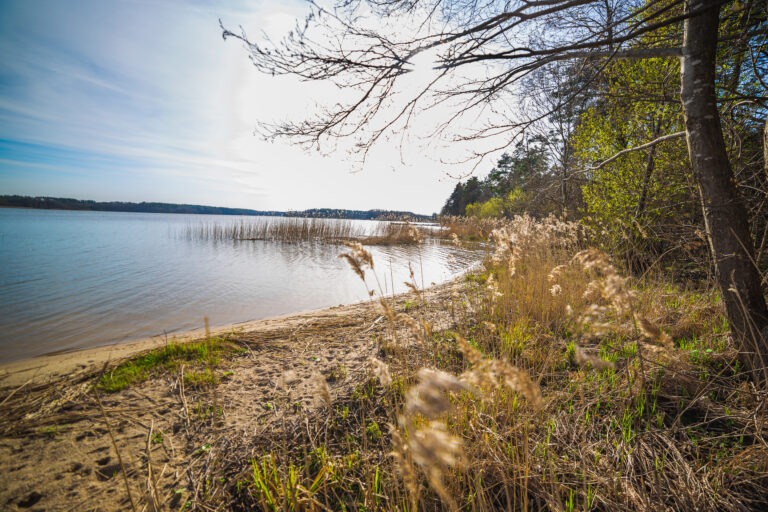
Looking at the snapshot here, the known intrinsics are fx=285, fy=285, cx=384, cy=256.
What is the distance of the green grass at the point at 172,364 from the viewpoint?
2742 millimetres

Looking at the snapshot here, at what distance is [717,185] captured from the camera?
7.45ft

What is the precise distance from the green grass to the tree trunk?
4.36 m

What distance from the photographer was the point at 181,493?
1.63 m

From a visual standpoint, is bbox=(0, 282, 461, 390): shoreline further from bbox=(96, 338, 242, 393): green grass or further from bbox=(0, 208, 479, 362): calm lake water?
bbox=(0, 208, 479, 362): calm lake water

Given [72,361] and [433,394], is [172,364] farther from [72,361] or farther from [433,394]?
[433,394]

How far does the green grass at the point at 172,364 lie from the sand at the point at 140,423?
13cm

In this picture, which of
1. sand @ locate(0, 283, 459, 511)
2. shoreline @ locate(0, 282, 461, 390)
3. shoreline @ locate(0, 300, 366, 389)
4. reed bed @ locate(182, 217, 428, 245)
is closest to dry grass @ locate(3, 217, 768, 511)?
sand @ locate(0, 283, 459, 511)

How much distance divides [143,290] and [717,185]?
33.0 feet

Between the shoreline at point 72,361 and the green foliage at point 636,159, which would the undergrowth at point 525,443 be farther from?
the green foliage at point 636,159

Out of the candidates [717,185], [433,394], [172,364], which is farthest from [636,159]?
[172,364]

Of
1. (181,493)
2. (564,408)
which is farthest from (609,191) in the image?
(181,493)

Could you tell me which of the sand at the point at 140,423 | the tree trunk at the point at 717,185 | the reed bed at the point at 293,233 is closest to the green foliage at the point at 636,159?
the tree trunk at the point at 717,185

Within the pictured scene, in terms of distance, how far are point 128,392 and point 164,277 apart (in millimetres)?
7286

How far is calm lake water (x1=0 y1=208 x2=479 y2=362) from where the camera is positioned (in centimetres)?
488
